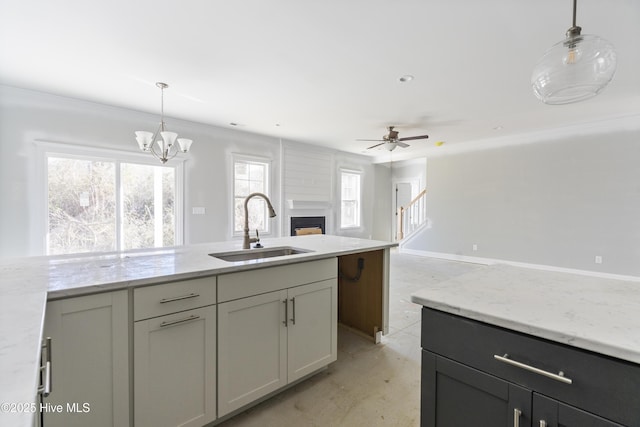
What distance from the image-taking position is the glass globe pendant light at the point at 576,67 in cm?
121

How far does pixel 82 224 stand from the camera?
387 cm

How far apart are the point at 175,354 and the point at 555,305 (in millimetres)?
1658

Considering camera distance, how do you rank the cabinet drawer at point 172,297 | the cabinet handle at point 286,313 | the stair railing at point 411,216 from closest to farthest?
the cabinet drawer at point 172,297
the cabinet handle at point 286,313
the stair railing at point 411,216

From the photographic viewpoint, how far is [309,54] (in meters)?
2.64

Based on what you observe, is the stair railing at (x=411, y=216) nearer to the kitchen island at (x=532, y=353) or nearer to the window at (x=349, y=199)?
the window at (x=349, y=199)

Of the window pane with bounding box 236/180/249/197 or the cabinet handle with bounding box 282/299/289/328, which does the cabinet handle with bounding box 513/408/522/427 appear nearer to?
the cabinet handle with bounding box 282/299/289/328

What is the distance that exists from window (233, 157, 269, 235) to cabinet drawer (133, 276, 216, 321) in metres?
4.00

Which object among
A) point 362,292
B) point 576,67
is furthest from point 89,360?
point 576,67

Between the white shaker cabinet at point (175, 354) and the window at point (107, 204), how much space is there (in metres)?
3.49

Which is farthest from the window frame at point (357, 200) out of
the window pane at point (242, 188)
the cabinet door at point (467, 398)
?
the cabinet door at point (467, 398)

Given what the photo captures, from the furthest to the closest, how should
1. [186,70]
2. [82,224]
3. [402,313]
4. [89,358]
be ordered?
[82,224], [402,313], [186,70], [89,358]

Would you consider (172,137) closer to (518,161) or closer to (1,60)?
(1,60)

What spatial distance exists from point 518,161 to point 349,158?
3.76 m

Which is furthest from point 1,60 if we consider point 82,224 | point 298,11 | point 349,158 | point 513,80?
point 349,158
